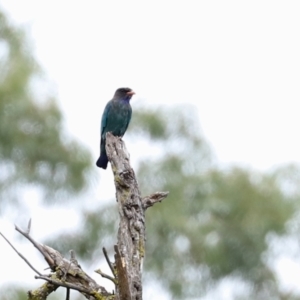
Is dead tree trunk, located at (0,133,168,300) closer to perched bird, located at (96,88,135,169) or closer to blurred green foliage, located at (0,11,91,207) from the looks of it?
perched bird, located at (96,88,135,169)

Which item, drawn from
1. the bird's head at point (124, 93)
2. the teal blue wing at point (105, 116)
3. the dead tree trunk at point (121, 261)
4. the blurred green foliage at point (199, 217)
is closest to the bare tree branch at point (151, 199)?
the dead tree trunk at point (121, 261)

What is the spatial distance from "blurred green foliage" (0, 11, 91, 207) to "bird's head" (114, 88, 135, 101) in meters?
1.71

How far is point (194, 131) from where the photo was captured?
36.8 feet

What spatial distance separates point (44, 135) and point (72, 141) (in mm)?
317

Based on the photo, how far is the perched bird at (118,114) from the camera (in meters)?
8.20

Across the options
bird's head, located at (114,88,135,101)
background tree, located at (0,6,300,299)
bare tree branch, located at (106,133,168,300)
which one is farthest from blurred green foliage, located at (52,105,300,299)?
bare tree branch, located at (106,133,168,300)

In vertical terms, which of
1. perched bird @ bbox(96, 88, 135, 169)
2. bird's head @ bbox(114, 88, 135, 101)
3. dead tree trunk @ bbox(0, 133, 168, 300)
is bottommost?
dead tree trunk @ bbox(0, 133, 168, 300)

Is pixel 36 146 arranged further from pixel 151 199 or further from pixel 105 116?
pixel 151 199

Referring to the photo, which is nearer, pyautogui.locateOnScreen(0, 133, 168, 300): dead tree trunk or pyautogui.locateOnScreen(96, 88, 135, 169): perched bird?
pyautogui.locateOnScreen(0, 133, 168, 300): dead tree trunk

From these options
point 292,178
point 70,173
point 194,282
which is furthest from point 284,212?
point 70,173

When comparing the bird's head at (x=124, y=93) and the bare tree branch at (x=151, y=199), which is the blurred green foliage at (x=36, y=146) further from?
the bare tree branch at (x=151, y=199)

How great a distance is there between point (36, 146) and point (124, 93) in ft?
6.68

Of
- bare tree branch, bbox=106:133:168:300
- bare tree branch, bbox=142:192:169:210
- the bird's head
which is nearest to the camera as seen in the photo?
bare tree branch, bbox=106:133:168:300

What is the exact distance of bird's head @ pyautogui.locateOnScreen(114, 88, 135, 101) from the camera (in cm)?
867
